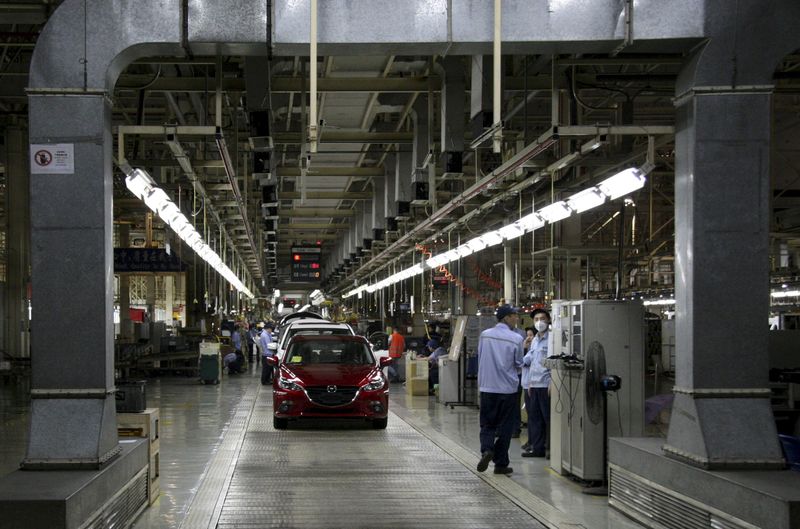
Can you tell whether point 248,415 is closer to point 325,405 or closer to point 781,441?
point 325,405

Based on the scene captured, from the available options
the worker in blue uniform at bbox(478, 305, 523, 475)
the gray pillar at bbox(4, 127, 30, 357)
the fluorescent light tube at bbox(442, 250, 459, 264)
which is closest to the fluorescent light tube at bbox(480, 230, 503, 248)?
the fluorescent light tube at bbox(442, 250, 459, 264)

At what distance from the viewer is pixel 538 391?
35.8ft

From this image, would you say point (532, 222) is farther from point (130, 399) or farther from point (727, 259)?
point (130, 399)

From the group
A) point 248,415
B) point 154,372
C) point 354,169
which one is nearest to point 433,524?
point 248,415

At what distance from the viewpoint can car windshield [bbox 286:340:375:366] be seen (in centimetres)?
1600

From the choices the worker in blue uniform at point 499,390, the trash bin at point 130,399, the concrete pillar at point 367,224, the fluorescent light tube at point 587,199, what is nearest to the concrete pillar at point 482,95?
the fluorescent light tube at point 587,199

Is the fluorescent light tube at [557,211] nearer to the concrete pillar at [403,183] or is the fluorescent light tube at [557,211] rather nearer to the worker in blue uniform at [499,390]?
the worker in blue uniform at [499,390]

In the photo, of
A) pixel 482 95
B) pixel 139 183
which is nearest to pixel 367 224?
pixel 482 95

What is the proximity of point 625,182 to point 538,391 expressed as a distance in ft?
8.17

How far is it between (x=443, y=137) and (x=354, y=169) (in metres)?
9.99

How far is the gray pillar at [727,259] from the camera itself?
23.0ft

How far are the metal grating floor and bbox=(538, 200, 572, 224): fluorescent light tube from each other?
3.21m

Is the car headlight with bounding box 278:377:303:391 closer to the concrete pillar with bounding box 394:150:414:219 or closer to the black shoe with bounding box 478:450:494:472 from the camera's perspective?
the black shoe with bounding box 478:450:494:472

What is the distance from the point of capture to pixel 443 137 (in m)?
13.0
